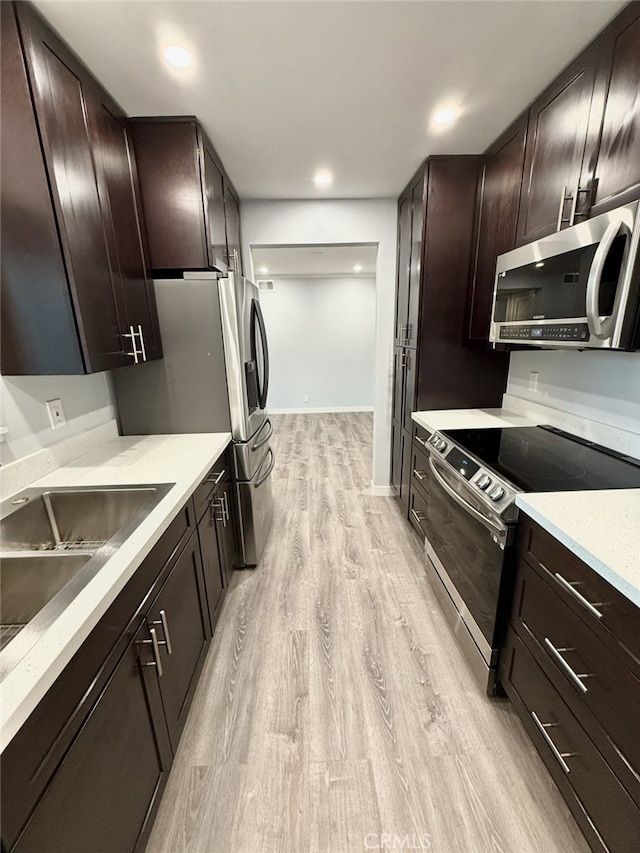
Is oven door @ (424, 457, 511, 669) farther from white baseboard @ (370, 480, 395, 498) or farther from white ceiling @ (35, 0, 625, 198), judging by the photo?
white ceiling @ (35, 0, 625, 198)

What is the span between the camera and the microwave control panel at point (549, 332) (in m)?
1.28

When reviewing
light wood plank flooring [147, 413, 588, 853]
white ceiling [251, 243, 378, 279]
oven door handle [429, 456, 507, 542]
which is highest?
white ceiling [251, 243, 378, 279]

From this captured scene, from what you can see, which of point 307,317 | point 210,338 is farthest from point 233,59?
point 307,317

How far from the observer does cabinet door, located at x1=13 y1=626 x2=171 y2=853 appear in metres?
0.64

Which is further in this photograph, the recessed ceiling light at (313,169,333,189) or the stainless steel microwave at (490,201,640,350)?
the recessed ceiling light at (313,169,333,189)

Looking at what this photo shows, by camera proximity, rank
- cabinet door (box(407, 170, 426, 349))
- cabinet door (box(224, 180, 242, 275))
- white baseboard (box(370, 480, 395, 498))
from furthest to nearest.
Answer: white baseboard (box(370, 480, 395, 498))
cabinet door (box(224, 180, 242, 275))
cabinet door (box(407, 170, 426, 349))

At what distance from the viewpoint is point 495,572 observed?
133 cm

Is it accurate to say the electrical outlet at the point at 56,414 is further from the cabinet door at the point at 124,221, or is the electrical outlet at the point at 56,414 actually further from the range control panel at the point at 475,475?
the range control panel at the point at 475,475

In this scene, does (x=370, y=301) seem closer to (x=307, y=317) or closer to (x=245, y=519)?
(x=307, y=317)

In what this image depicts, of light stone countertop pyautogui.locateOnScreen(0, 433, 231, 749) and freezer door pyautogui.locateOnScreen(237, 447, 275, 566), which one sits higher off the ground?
light stone countertop pyautogui.locateOnScreen(0, 433, 231, 749)

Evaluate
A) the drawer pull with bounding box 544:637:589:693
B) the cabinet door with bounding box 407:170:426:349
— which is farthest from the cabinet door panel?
the drawer pull with bounding box 544:637:589:693

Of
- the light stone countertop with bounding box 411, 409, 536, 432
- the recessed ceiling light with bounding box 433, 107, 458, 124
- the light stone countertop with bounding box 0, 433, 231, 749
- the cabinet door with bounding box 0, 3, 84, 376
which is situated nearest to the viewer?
the light stone countertop with bounding box 0, 433, 231, 749

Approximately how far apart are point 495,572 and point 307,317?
17.9ft

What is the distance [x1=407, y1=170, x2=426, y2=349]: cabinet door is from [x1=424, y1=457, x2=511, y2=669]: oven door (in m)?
1.00
